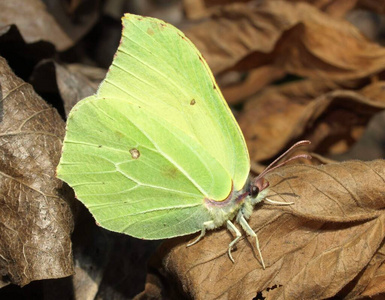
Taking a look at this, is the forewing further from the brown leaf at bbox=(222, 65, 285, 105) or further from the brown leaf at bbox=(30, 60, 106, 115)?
the brown leaf at bbox=(222, 65, 285, 105)

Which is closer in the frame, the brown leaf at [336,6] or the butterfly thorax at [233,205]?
the butterfly thorax at [233,205]

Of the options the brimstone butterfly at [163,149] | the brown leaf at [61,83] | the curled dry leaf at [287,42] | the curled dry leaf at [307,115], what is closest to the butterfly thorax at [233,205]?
the brimstone butterfly at [163,149]

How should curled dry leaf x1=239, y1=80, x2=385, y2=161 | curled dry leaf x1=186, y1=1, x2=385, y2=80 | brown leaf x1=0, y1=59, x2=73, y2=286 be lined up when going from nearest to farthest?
brown leaf x1=0, y1=59, x2=73, y2=286, curled dry leaf x1=239, y1=80, x2=385, y2=161, curled dry leaf x1=186, y1=1, x2=385, y2=80

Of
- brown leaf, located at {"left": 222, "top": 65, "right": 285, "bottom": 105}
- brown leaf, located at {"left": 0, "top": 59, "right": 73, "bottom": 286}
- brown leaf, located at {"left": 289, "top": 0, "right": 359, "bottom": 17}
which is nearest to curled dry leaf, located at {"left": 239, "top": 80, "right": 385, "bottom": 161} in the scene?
brown leaf, located at {"left": 222, "top": 65, "right": 285, "bottom": 105}

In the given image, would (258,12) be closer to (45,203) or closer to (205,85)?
(205,85)

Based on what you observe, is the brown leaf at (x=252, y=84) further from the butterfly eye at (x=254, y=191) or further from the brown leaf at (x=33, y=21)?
the butterfly eye at (x=254, y=191)
